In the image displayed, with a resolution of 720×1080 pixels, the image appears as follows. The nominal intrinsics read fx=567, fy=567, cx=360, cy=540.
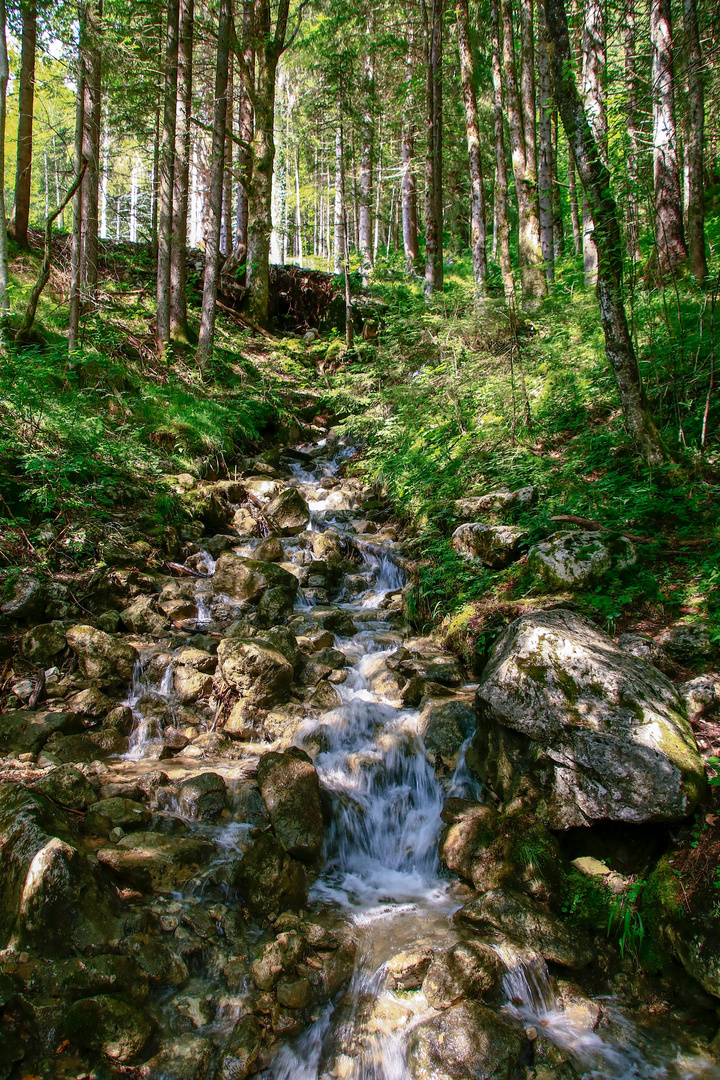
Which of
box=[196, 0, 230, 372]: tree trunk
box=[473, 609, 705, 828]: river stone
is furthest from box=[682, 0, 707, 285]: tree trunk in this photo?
box=[196, 0, 230, 372]: tree trunk

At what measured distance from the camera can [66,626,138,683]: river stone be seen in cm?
604

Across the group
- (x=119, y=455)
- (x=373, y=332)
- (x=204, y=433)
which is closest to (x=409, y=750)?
(x=119, y=455)

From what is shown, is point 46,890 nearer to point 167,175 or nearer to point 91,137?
point 91,137

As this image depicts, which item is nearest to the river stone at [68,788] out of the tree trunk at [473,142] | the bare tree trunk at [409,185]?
the tree trunk at [473,142]

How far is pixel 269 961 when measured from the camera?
3.53 meters

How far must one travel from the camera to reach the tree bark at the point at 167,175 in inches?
465

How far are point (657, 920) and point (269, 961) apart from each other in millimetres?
2411

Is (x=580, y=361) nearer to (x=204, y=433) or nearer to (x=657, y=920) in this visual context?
(x=204, y=433)

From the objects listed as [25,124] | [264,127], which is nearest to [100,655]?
[25,124]

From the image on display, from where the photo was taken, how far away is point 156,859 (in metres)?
4.05

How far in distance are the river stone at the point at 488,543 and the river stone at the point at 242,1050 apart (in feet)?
15.4

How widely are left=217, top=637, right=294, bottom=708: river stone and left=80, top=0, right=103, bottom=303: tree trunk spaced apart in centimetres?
814

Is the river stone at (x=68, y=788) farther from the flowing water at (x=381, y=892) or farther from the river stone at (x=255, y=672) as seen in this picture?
the river stone at (x=255, y=672)

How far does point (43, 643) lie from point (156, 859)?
2.90 m
